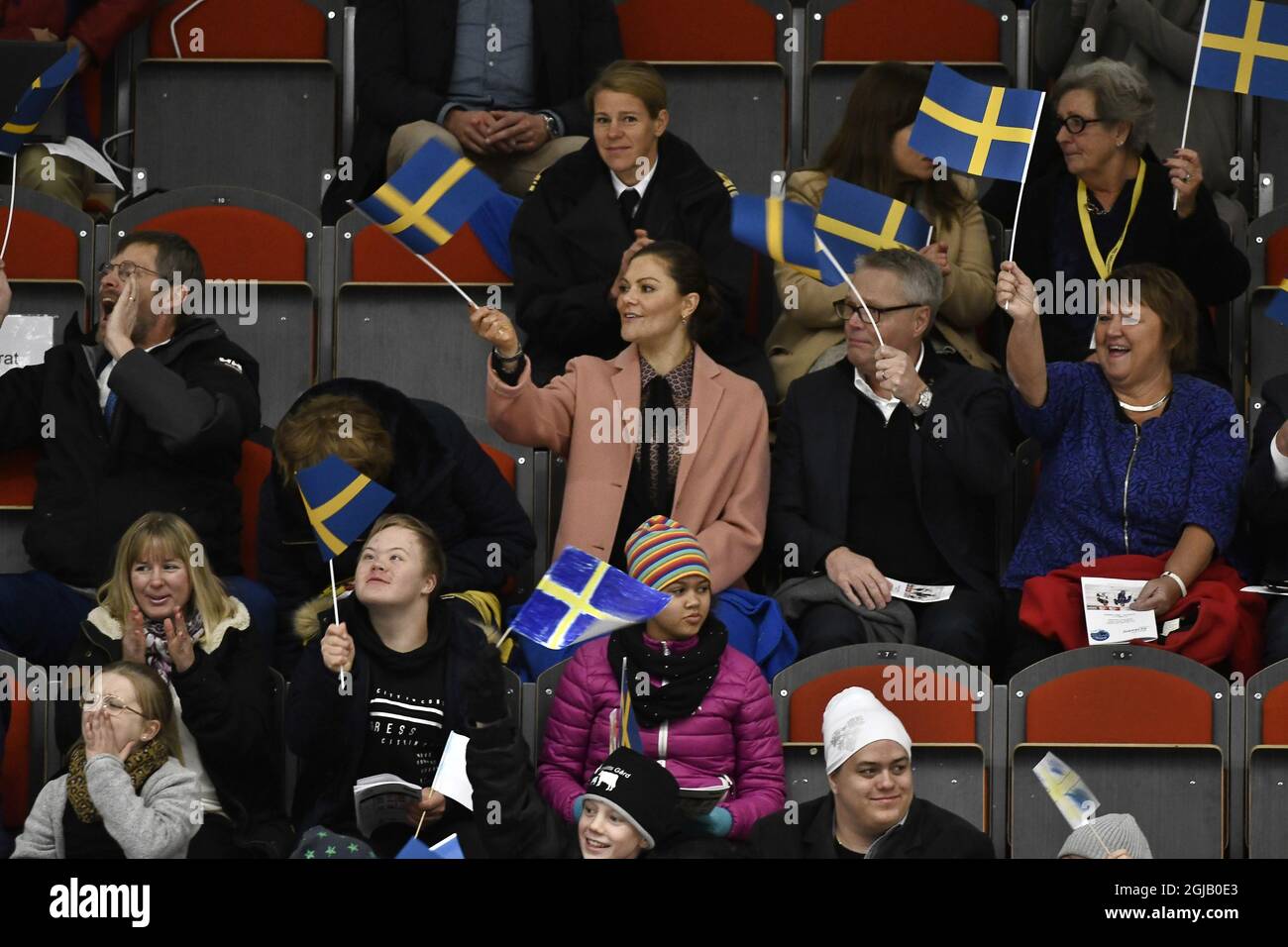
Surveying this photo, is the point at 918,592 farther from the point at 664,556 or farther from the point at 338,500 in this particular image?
the point at 338,500

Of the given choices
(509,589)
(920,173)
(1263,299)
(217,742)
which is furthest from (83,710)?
(1263,299)

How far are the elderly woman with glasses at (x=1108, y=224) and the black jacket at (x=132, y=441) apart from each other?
1974mm

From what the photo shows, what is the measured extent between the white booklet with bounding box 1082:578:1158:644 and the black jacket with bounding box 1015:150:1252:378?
2.74 feet

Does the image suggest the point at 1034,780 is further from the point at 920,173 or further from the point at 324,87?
the point at 324,87

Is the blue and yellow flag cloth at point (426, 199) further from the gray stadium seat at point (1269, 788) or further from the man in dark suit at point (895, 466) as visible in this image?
the gray stadium seat at point (1269, 788)

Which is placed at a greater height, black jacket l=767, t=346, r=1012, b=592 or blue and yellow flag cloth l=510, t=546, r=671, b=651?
black jacket l=767, t=346, r=1012, b=592

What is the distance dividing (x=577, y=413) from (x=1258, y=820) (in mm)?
1744

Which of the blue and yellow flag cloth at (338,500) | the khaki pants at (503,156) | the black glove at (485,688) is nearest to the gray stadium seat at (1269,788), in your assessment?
the black glove at (485,688)

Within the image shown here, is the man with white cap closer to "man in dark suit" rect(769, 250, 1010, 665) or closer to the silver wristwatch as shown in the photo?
"man in dark suit" rect(769, 250, 1010, 665)

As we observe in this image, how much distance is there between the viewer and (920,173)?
599cm

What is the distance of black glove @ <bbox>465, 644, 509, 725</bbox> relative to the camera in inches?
188

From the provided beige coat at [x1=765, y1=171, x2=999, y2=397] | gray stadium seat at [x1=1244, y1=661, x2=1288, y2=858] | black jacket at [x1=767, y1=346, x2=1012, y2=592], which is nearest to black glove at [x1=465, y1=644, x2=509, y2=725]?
black jacket at [x1=767, y1=346, x2=1012, y2=592]

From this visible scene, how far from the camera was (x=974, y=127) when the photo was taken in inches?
215

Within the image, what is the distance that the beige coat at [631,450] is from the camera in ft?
18.0
